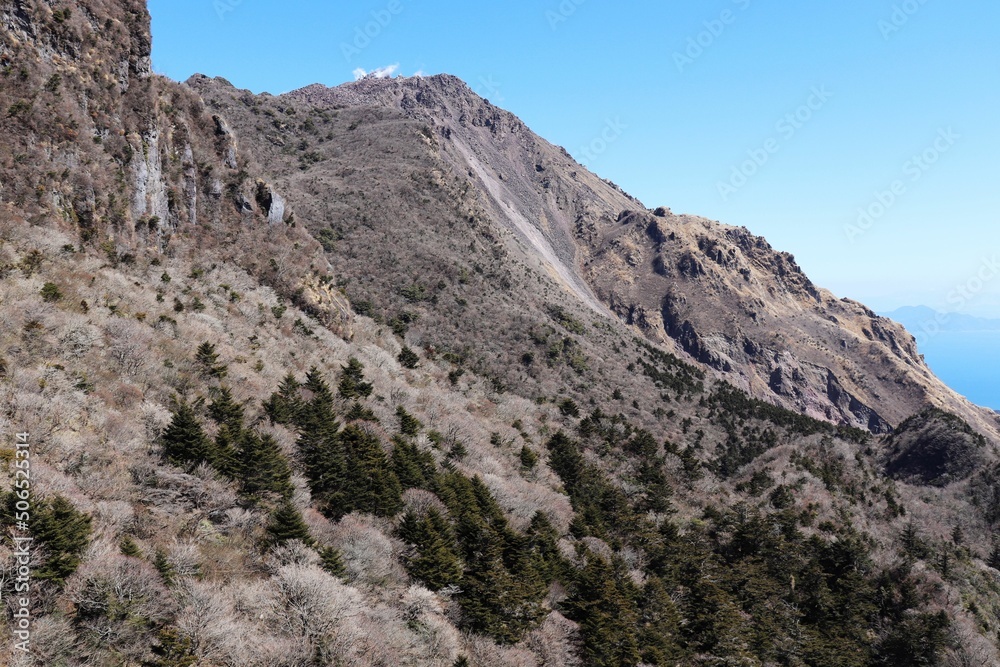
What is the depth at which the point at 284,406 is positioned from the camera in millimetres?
19250

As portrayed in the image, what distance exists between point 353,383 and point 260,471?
12737 mm

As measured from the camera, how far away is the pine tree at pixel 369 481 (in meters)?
16.6

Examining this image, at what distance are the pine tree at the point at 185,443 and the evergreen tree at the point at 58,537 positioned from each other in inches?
163

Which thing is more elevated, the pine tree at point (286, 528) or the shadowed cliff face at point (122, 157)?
the shadowed cliff face at point (122, 157)

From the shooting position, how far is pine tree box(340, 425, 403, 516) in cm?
1664

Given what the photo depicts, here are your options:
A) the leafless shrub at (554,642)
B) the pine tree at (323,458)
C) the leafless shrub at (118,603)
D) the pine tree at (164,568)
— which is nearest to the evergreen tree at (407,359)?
the pine tree at (323,458)

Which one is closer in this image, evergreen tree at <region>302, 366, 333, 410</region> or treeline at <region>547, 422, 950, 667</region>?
treeline at <region>547, 422, 950, 667</region>

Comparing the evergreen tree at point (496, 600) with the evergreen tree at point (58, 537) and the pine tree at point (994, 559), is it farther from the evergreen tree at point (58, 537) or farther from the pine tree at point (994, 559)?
the pine tree at point (994, 559)

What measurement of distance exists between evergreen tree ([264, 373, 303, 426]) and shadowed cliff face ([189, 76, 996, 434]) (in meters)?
58.4

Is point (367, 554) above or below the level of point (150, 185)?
below

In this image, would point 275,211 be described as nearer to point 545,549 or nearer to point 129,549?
point 545,549

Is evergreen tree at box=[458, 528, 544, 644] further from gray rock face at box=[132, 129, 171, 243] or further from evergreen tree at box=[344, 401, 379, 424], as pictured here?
gray rock face at box=[132, 129, 171, 243]

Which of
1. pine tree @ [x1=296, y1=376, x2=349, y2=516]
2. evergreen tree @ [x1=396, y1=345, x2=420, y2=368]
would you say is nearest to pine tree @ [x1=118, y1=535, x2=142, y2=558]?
pine tree @ [x1=296, y1=376, x2=349, y2=516]

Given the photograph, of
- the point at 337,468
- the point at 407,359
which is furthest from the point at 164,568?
the point at 407,359
